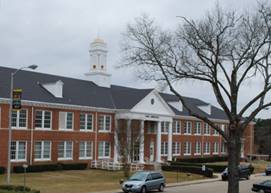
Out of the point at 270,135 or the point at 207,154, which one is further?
the point at 270,135

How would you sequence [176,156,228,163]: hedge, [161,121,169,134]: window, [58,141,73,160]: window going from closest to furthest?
[58,141,73,160]: window → [161,121,169,134]: window → [176,156,228,163]: hedge

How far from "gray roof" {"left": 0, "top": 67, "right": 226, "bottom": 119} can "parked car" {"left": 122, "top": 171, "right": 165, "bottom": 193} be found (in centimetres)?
1801

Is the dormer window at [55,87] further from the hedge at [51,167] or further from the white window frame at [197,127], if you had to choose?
the white window frame at [197,127]

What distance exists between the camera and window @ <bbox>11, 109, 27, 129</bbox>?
52062 millimetres

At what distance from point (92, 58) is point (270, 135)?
59.7 meters

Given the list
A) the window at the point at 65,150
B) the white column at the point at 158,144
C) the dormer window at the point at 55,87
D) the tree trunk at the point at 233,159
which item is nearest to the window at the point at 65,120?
the window at the point at 65,150

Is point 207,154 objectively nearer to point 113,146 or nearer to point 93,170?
point 113,146

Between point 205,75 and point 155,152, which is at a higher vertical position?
point 205,75

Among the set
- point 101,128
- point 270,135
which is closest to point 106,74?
point 101,128

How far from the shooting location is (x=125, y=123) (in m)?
57.8

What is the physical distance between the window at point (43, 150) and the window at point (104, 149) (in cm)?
888

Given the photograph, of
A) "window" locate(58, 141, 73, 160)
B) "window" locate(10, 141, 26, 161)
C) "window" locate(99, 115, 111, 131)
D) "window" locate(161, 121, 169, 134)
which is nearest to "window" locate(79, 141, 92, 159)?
"window" locate(58, 141, 73, 160)

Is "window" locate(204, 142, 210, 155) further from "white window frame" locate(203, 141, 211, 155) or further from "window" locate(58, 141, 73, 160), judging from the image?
"window" locate(58, 141, 73, 160)

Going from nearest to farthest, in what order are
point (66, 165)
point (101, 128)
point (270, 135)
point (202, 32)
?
point (202, 32) < point (66, 165) < point (101, 128) < point (270, 135)
